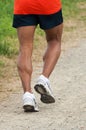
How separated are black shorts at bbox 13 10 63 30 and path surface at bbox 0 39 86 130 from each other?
878 mm

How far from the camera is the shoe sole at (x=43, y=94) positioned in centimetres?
567

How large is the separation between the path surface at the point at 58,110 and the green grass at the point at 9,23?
5.30 feet

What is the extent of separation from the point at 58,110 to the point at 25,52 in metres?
0.69

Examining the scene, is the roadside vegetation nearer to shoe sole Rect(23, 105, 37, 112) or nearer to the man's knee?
the man's knee

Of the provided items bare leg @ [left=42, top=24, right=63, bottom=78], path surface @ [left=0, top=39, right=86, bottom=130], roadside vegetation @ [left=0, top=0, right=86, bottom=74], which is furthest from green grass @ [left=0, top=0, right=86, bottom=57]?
bare leg @ [left=42, top=24, right=63, bottom=78]

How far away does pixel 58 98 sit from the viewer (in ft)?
20.5

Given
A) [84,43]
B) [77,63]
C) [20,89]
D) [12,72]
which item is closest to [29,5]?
[20,89]

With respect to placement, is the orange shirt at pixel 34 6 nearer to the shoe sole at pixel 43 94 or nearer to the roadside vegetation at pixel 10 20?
the shoe sole at pixel 43 94

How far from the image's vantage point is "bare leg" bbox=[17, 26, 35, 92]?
5.61 m

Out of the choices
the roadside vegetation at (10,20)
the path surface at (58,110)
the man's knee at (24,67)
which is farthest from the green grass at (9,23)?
the man's knee at (24,67)

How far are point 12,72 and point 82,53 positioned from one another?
6.96 ft

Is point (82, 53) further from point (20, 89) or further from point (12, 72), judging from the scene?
point (20, 89)

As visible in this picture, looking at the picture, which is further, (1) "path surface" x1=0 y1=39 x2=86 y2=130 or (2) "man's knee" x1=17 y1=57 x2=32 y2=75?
(2) "man's knee" x1=17 y1=57 x2=32 y2=75

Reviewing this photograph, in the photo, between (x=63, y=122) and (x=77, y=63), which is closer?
(x=63, y=122)
